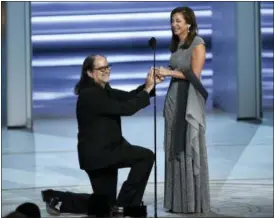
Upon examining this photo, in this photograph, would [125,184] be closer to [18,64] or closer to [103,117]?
[103,117]

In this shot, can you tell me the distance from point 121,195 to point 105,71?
76 cm

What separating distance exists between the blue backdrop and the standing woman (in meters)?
5.89

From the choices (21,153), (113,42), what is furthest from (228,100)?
(21,153)

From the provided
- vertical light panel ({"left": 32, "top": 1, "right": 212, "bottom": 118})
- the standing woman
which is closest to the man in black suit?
the standing woman

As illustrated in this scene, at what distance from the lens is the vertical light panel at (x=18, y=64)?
9.84m

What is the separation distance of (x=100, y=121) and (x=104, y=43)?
6.50 meters

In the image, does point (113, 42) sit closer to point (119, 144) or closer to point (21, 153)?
point (21, 153)

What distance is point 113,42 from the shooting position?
1120cm

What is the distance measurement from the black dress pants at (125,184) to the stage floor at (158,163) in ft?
0.64

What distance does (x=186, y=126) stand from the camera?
5.01m

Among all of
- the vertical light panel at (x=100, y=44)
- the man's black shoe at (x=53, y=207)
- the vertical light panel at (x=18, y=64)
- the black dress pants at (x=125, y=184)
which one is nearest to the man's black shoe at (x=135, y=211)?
the black dress pants at (x=125, y=184)

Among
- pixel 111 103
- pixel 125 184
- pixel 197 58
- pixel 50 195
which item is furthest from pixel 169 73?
pixel 50 195

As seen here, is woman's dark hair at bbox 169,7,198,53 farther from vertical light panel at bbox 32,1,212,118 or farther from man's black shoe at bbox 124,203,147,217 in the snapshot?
vertical light panel at bbox 32,1,212,118

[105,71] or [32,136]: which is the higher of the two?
[105,71]
